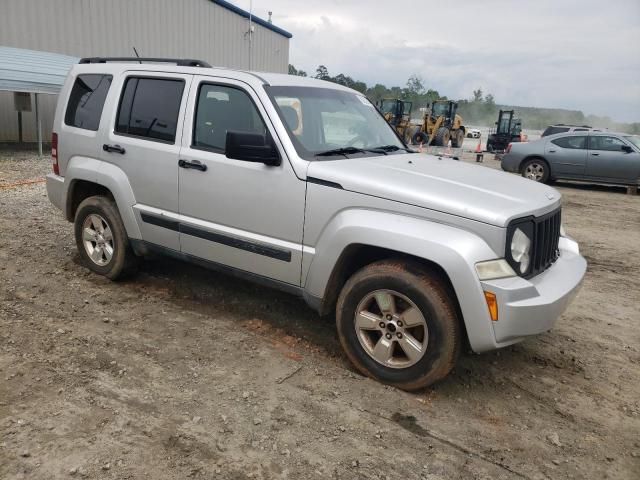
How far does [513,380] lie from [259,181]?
2.24 metres

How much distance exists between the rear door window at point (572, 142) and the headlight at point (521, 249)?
12040 mm

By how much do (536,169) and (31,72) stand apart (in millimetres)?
13620

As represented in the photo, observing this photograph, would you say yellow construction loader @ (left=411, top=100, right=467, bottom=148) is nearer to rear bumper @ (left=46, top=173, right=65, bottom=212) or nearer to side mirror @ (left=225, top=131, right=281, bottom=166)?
rear bumper @ (left=46, top=173, right=65, bottom=212)

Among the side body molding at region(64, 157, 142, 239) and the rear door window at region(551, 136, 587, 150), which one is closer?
the side body molding at region(64, 157, 142, 239)

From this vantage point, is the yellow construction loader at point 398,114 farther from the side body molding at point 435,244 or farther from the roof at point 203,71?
the side body molding at point 435,244

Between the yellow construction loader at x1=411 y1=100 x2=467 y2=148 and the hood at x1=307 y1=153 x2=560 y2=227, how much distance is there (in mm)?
22534

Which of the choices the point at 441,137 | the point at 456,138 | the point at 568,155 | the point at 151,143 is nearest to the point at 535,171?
the point at 568,155

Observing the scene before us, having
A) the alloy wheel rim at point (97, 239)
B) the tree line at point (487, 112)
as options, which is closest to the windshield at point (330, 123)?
the alloy wheel rim at point (97, 239)

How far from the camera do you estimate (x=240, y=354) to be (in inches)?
145

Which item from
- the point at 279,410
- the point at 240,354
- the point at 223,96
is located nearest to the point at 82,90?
the point at 223,96

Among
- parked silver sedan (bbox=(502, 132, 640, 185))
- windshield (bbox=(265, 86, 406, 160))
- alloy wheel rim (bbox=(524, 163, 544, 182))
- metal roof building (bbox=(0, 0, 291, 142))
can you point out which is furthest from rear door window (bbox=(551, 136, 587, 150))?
windshield (bbox=(265, 86, 406, 160))

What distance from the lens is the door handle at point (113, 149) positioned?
4.45 metres

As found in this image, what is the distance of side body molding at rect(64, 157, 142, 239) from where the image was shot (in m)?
4.48

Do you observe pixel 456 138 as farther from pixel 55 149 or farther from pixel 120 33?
pixel 55 149
